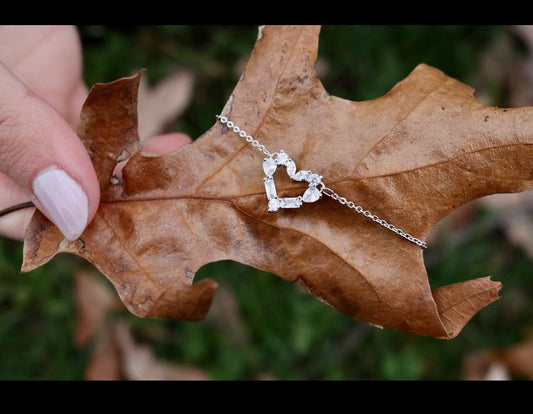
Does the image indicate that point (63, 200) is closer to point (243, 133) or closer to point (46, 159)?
point (46, 159)

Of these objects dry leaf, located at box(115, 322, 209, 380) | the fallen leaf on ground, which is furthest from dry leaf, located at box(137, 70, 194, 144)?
the fallen leaf on ground

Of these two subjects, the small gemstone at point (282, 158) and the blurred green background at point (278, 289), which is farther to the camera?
the blurred green background at point (278, 289)

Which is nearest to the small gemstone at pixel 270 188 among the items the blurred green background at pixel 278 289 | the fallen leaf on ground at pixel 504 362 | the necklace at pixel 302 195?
the necklace at pixel 302 195

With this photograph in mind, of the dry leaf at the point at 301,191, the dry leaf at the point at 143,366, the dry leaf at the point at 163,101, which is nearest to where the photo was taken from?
the dry leaf at the point at 301,191

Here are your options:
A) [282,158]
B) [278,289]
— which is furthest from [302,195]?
[278,289]

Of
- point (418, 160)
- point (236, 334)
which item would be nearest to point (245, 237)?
point (418, 160)

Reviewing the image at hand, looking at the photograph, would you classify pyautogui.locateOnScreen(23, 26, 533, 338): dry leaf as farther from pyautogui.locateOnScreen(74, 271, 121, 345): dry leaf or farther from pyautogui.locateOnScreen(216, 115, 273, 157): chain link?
pyautogui.locateOnScreen(74, 271, 121, 345): dry leaf

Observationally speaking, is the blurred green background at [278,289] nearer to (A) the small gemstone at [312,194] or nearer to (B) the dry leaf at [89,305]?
(B) the dry leaf at [89,305]

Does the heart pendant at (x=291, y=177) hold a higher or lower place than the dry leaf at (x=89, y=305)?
higher
